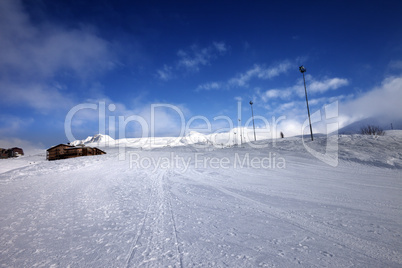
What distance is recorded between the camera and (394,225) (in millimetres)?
4375

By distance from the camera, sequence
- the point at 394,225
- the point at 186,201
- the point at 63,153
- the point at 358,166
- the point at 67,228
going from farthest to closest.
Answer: the point at 63,153
the point at 358,166
the point at 186,201
the point at 67,228
the point at 394,225

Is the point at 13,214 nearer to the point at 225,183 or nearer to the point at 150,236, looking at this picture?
the point at 150,236

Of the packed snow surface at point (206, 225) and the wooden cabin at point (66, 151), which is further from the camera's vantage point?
the wooden cabin at point (66, 151)

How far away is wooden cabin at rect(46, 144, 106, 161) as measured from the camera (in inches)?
1647

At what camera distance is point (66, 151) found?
42.8 metres

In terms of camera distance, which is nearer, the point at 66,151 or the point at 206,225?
the point at 206,225

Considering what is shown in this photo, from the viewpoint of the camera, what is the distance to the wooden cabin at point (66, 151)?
1647 inches

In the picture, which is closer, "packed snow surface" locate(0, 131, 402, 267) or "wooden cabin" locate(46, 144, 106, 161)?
Result: "packed snow surface" locate(0, 131, 402, 267)

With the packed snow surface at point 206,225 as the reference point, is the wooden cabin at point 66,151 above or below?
above

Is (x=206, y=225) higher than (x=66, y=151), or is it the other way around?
(x=66, y=151)

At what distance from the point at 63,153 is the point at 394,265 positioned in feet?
179

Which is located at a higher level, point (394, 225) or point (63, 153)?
point (63, 153)

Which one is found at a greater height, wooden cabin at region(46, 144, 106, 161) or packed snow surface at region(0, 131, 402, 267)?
wooden cabin at region(46, 144, 106, 161)

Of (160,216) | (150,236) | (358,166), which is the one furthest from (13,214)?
(358,166)
